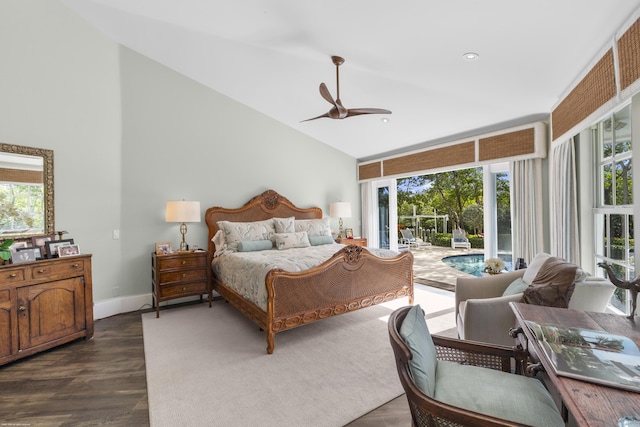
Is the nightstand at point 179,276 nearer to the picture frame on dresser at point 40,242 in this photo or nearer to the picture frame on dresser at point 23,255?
the picture frame on dresser at point 40,242

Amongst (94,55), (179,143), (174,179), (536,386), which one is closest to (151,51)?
(94,55)

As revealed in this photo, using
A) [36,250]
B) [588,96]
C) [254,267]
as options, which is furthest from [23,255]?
[588,96]

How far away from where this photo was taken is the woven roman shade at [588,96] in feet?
7.20

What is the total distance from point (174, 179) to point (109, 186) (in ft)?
2.61

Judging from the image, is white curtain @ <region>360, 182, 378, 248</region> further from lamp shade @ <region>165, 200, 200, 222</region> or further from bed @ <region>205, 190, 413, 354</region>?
lamp shade @ <region>165, 200, 200, 222</region>

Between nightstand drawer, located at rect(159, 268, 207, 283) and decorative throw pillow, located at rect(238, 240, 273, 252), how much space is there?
594 mm

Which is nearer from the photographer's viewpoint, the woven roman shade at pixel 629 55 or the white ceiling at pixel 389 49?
the woven roman shade at pixel 629 55

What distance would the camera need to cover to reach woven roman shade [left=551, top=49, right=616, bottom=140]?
2195 millimetres

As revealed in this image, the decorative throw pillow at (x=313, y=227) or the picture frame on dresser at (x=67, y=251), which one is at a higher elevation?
the decorative throw pillow at (x=313, y=227)

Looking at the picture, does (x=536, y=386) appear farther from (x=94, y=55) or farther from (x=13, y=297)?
(x=94, y=55)

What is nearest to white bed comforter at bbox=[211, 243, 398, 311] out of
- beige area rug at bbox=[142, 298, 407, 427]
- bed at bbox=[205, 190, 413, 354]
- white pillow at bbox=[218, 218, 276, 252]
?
bed at bbox=[205, 190, 413, 354]

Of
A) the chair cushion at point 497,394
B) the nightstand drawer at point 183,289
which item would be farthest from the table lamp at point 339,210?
the chair cushion at point 497,394

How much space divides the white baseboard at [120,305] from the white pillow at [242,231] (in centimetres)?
125

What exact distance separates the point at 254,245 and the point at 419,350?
3488mm
